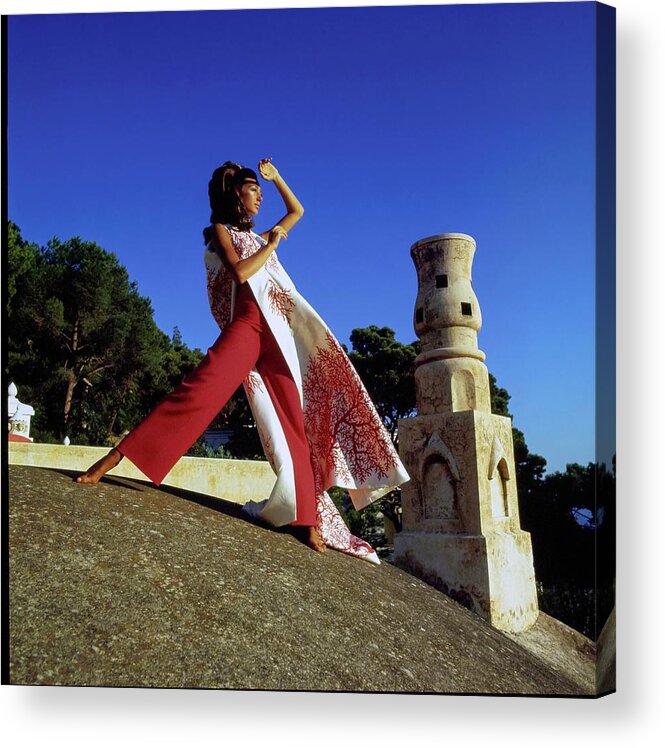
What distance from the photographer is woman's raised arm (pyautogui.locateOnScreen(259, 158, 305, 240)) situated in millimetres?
7855

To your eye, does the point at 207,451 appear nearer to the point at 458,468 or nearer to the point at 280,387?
the point at 280,387

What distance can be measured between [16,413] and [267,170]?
3.12 meters

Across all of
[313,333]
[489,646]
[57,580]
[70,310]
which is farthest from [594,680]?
[70,310]

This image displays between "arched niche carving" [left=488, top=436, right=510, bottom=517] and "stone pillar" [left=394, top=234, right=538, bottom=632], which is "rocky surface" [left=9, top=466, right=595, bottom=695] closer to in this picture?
"stone pillar" [left=394, top=234, right=538, bottom=632]

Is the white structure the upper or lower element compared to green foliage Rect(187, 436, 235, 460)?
upper

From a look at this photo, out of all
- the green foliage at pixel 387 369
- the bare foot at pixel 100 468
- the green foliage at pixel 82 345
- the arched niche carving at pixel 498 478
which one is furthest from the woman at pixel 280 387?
the arched niche carving at pixel 498 478

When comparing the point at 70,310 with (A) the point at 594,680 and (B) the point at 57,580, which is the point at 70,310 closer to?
(B) the point at 57,580

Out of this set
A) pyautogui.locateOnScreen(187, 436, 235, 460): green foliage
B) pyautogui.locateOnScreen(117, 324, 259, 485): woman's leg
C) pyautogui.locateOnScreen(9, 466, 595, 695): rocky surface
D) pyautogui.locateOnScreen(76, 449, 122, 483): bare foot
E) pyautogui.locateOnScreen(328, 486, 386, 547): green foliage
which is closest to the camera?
pyautogui.locateOnScreen(9, 466, 595, 695): rocky surface

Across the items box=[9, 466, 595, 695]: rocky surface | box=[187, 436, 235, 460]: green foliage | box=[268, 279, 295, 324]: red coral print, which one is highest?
box=[268, 279, 295, 324]: red coral print

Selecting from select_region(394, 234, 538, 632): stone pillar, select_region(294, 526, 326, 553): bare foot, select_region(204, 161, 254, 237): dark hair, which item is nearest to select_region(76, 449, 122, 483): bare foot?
select_region(294, 526, 326, 553): bare foot

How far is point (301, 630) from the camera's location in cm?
688

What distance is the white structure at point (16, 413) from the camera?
7766mm

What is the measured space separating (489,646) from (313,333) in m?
3.11

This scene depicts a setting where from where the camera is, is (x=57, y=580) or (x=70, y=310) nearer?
(x=57, y=580)
